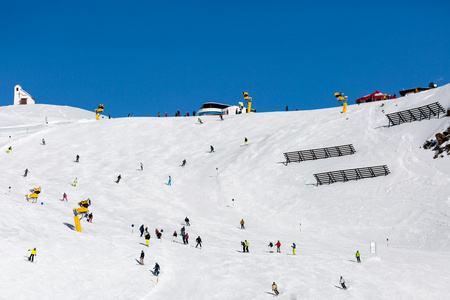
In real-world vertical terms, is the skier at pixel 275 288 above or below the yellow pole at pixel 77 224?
below

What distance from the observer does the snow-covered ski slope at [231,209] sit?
863 inches

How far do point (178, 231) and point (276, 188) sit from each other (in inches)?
489

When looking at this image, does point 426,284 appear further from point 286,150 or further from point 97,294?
point 286,150

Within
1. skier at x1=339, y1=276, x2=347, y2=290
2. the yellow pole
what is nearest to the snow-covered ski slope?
the yellow pole

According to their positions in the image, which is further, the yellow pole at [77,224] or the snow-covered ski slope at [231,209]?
the yellow pole at [77,224]

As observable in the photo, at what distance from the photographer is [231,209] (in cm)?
3900

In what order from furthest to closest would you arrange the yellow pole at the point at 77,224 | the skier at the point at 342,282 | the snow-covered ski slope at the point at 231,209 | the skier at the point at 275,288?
the yellow pole at the point at 77,224
the snow-covered ski slope at the point at 231,209
the skier at the point at 342,282
the skier at the point at 275,288

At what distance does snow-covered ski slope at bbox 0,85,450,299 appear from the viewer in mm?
21922

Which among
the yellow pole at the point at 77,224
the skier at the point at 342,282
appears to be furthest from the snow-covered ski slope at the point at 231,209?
the skier at the point at 342,282

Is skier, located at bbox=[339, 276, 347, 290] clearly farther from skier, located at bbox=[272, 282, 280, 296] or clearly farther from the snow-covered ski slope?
skier, located at bbox=[272, 282, 280, 296]

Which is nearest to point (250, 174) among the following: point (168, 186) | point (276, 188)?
point (276, 188)

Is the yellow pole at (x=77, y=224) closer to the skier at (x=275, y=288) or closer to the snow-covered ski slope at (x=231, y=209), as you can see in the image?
the snow-covered ski slope at (x=231, y=209)

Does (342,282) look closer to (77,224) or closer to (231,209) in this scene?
(77,224)

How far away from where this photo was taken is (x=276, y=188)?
4150 cm
